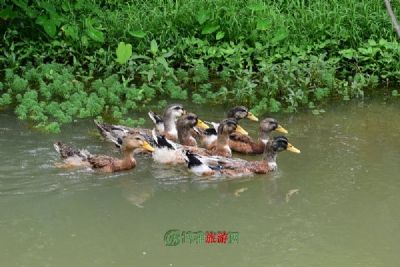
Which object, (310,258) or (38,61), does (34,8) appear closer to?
(38,61)

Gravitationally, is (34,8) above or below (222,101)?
above

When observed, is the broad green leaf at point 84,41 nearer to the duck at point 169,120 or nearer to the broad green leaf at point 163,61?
the broad green leaf at point 163,61

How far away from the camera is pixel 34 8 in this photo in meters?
12.3

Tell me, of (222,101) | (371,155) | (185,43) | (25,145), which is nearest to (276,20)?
(185,43)

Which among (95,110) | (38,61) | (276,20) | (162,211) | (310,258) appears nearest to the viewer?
(310,258)

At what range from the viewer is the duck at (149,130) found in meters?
8.88

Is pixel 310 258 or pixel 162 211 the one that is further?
pixel 162 211

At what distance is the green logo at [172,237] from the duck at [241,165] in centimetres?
156

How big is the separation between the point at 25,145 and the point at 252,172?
2522mm

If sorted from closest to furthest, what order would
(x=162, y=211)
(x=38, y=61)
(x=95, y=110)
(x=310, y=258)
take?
(x=310, y=258), (x=162, y=211), (x=95, y=110), (x=38, y=61)

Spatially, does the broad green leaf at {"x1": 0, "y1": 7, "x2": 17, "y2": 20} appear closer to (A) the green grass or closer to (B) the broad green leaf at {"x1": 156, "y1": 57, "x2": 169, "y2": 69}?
(A) the green grass

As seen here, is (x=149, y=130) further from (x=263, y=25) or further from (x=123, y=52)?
(x=263, y=25)

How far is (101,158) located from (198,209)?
141 centimetres

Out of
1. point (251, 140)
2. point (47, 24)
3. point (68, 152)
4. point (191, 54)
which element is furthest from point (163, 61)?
point (68, 152)
